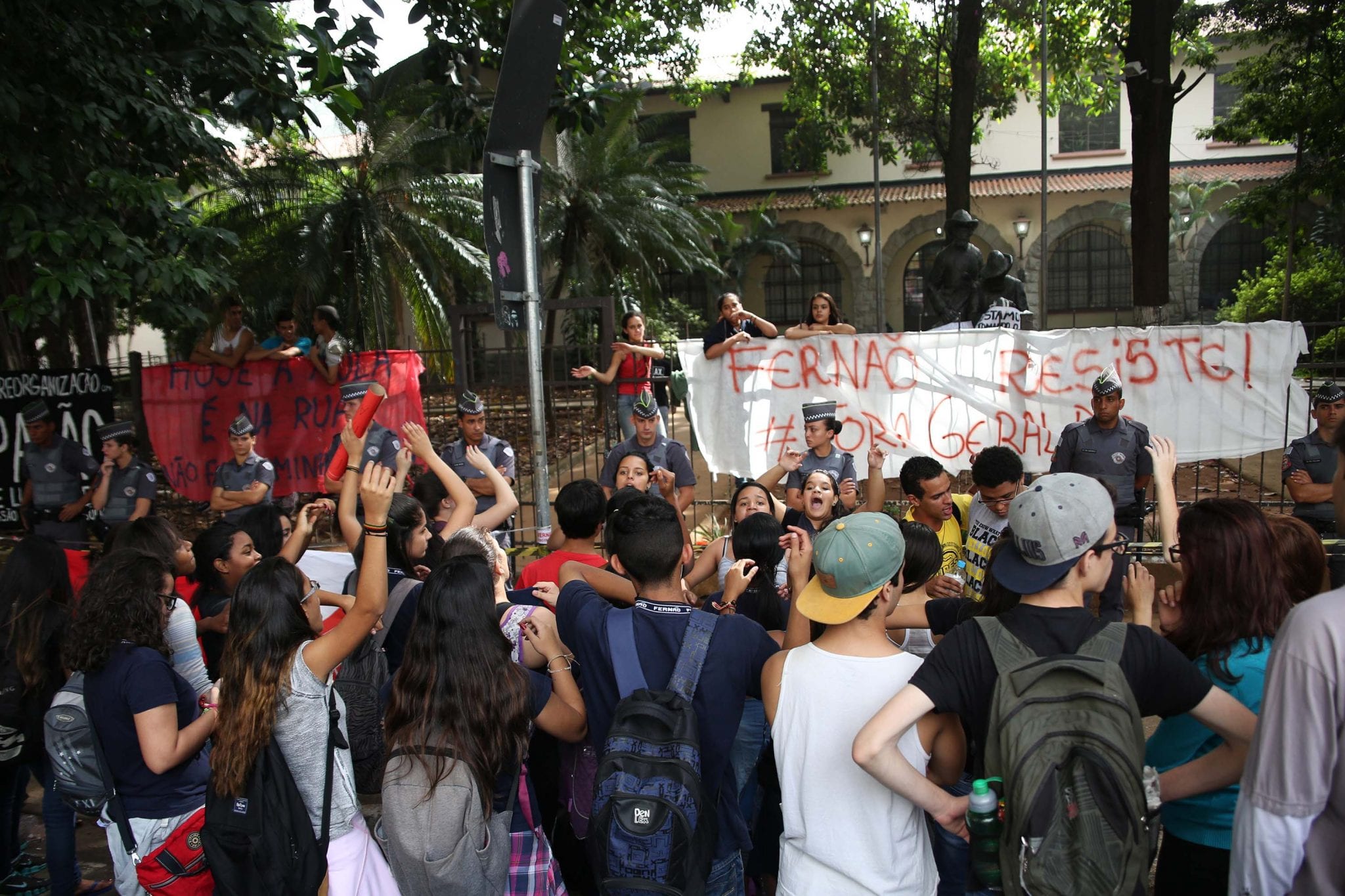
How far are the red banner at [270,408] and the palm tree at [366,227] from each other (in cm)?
656

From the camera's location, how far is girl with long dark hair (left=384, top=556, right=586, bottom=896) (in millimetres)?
2430

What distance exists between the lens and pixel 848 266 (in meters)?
29.9

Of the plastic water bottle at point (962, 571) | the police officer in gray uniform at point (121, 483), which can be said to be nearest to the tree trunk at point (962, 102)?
the plastic water bottle at point (962, 571)

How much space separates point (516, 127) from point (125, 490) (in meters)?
4.23

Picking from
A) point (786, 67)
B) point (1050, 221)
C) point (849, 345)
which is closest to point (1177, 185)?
point (1050, 221)

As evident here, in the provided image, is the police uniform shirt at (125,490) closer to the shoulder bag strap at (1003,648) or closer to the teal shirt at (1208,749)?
the shoulder bag strap at (1003,648)

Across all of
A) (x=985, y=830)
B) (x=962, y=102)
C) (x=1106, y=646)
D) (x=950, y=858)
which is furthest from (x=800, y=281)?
(x=985, y=830)

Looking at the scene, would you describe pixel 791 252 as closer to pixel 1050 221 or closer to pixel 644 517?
pixel 1050 221

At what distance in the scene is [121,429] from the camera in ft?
21.6

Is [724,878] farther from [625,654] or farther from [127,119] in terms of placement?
[127,119]

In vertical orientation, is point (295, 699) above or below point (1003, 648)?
below

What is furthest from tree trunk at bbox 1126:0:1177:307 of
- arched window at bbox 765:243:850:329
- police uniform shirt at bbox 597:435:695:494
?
arched window at bbox 765:243:850:329

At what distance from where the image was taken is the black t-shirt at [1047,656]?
211cm

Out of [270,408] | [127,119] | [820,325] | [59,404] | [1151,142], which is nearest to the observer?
[127,119]
